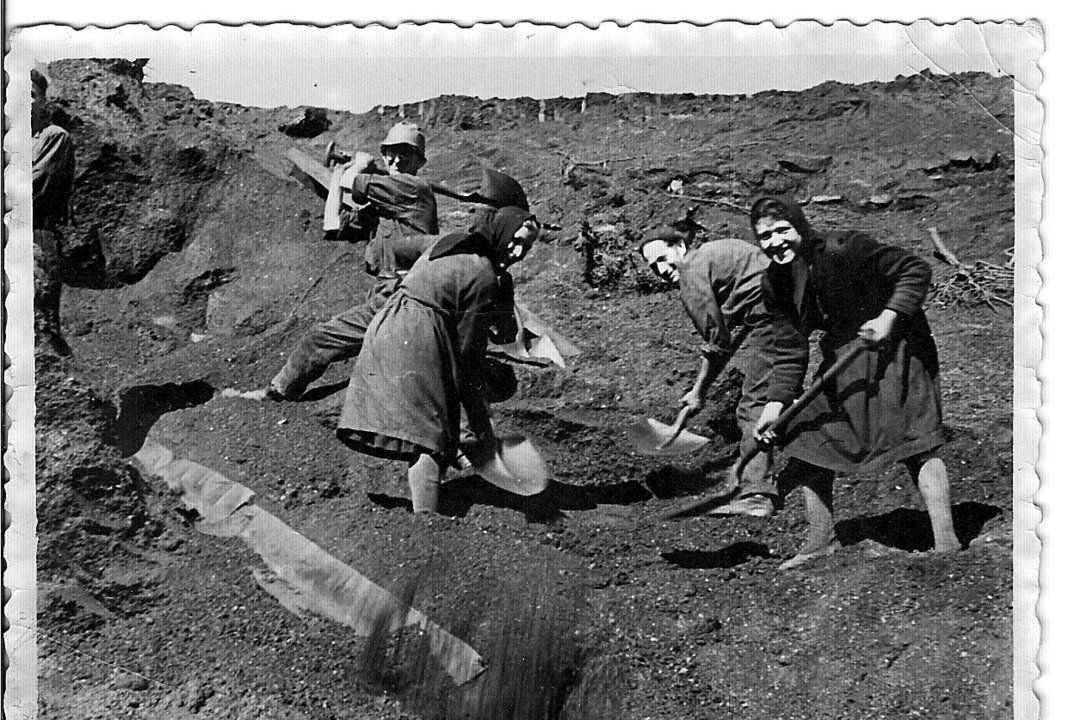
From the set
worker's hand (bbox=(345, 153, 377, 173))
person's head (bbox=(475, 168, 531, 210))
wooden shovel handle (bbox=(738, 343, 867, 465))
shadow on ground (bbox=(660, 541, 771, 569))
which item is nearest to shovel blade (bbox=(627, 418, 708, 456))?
wooden shovel handle (bbox=(738, 343, 867, 465))

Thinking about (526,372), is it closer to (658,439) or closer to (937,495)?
(658,439)

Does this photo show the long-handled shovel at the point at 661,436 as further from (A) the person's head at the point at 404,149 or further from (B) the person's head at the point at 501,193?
(A) the person's head at the point at 404,149

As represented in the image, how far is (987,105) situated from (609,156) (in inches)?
59.3

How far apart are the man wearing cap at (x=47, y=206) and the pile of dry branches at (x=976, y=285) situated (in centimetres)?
342

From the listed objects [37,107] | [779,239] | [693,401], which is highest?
[37,107]

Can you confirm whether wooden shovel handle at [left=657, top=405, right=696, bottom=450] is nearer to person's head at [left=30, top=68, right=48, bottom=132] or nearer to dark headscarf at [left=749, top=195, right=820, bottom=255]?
dark headscarf at [left=749, top=195, right=820, bottom=255]

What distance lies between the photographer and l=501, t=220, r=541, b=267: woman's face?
446 cm

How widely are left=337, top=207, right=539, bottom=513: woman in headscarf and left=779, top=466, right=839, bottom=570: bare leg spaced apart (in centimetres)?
123

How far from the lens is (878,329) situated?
14.1 ft

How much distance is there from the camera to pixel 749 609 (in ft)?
13.5

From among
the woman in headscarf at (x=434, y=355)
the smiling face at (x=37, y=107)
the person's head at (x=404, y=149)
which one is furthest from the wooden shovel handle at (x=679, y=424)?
the smiling face at (x=37, y=107)

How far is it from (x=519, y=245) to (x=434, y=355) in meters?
0.57

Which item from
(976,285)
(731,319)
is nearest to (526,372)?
(731,319)

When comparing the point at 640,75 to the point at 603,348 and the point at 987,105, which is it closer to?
the point at 603,348
